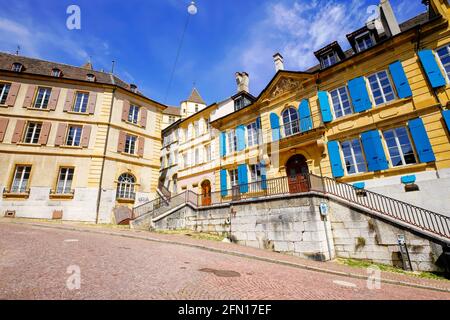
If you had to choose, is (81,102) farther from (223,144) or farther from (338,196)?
(338,196)

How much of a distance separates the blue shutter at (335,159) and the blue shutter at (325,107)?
1.47 meters

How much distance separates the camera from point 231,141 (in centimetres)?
1889

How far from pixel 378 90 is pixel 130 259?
14.2 m

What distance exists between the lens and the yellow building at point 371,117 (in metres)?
10.2

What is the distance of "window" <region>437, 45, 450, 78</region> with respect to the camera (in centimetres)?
1041

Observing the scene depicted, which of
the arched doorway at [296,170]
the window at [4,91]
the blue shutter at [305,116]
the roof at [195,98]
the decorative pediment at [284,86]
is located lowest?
the arched doorway at [296,170]

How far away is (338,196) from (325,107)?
240 inches

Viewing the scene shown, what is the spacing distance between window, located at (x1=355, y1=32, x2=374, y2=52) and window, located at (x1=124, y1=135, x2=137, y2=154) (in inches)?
738

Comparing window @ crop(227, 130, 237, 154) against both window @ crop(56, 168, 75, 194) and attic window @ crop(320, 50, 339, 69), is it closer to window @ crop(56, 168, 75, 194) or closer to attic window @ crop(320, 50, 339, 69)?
attic window @ crop(320, 50, 339, 69)

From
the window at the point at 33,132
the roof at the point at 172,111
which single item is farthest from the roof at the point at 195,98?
the window at the point at 33,132

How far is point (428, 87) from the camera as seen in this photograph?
419 inches

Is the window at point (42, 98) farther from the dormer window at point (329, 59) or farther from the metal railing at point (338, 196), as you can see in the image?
the dormer window at point (329, 59)

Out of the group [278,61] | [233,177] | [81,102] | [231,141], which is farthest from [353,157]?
[81,102]
